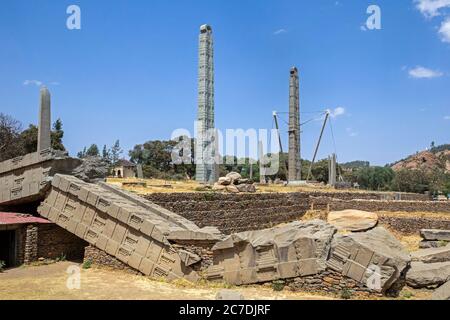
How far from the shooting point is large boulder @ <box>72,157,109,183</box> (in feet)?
54.4

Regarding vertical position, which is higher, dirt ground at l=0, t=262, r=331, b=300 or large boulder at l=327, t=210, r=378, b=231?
large boulder at l=327, t=210, r=378, b=231

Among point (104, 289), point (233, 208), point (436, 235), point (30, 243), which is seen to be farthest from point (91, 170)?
point (436, 235)

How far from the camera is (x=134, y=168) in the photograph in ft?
164

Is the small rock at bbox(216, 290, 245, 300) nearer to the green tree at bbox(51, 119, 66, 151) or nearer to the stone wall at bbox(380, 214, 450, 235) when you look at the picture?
the stone wall at bbox(380, 214, 450, 235)

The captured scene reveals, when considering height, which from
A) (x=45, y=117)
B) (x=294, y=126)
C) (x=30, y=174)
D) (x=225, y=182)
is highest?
(x=294, y=126)

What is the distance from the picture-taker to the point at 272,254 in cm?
1152

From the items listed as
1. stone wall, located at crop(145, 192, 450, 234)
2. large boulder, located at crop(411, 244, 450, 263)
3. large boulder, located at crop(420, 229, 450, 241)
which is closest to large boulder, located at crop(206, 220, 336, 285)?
large boulder, located at crop(411, 244, 450, 263)

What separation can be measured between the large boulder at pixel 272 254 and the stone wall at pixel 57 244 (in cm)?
673

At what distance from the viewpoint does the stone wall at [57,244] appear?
49.6 feet

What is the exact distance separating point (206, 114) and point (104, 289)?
23.3 meters

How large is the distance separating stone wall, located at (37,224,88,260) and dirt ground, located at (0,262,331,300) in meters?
1.61

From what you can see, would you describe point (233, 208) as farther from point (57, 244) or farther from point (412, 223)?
point (412, 223)
